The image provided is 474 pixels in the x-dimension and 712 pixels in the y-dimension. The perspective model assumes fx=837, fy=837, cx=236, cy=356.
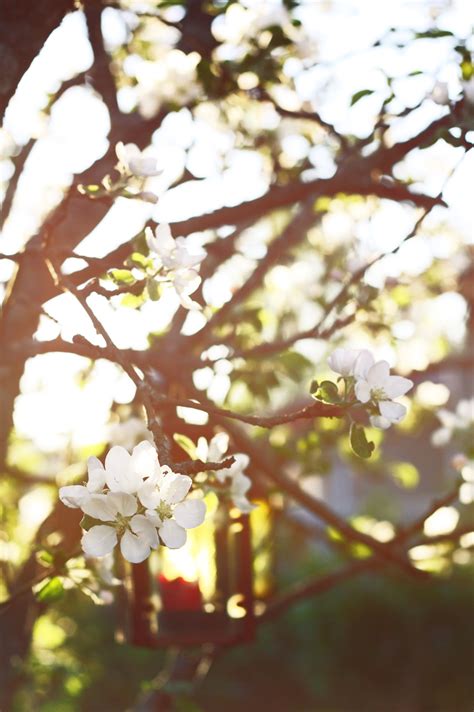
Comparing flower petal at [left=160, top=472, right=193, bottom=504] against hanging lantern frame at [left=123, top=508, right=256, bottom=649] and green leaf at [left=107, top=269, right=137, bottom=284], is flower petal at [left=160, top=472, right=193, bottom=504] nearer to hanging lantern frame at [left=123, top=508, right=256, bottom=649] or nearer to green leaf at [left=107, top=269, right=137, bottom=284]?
green leaf at [left=107, top=269, right=137, bottom=284]


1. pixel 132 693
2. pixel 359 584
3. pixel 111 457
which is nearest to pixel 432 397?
pixel 111 457

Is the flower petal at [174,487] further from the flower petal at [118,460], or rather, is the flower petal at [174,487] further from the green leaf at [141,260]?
the green leaf at [141,260]

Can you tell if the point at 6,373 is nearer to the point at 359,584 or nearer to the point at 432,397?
the point at 432,397

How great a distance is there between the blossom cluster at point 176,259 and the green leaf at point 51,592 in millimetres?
617

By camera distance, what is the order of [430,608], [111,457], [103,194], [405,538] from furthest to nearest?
1. [430,608]
2. [405,538]
3. [103,194]
4. [111,457]

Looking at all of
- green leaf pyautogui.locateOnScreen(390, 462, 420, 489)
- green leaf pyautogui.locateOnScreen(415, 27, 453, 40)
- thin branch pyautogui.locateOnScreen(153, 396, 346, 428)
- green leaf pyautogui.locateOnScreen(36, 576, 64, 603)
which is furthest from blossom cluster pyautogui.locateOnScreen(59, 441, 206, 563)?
green leaf pyautogui.locateOnScreen(390, 462, 420, 489)

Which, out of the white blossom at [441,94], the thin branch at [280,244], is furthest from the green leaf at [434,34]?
the thin branch at [280,244]

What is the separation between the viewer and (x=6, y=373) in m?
1.95

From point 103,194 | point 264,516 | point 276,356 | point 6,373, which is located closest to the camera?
point 103,194

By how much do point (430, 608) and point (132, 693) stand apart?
3.35 m

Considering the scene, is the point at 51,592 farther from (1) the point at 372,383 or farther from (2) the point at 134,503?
(1) the point at 372,383

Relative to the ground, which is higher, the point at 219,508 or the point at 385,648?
the point at 385,648

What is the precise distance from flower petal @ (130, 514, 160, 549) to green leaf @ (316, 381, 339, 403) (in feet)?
1.11

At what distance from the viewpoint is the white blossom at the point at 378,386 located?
128 cm
